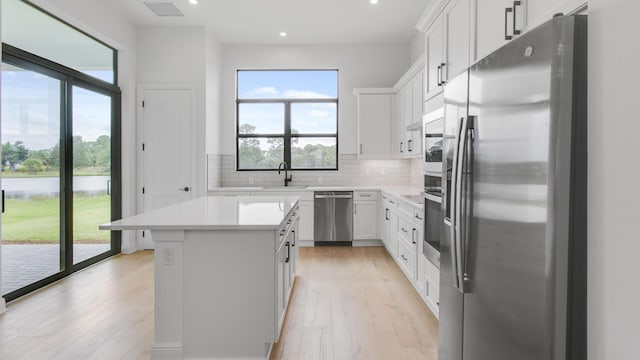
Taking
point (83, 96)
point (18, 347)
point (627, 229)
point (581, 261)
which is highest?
point (83, 96)

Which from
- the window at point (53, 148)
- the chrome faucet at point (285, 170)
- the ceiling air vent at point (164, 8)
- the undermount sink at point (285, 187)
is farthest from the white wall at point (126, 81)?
the chrome faucet at point (285, 170)

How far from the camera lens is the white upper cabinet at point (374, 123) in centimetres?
565

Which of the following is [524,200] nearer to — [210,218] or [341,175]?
[210,218]

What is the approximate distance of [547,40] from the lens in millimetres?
1098

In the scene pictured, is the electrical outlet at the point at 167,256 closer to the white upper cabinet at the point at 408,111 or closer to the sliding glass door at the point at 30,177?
the sliding glass door at the point at 30,177

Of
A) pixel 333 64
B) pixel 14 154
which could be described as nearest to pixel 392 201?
pixel 333 64

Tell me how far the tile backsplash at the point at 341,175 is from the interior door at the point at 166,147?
2.64 ft

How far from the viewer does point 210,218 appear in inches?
92.0

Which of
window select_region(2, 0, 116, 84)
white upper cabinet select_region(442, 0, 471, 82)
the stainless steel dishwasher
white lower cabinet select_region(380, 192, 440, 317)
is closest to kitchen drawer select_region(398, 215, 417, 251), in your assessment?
white lower cabinet select_region(380, 192, 440, 317)

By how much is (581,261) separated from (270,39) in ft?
18.1

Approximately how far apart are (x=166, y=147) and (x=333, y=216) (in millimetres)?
2621

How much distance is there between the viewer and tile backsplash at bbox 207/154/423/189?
237 inches

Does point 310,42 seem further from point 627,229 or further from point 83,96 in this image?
point 627,229

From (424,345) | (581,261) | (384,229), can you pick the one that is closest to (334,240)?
(384,229)
